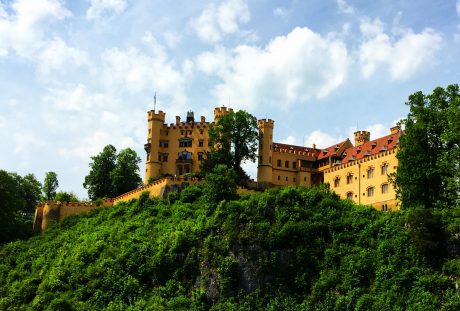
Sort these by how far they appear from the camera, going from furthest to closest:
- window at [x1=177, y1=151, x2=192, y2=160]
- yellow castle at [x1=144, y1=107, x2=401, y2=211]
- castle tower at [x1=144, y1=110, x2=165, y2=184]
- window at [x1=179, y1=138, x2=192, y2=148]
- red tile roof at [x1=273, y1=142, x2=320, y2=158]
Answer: red tile roof at [x1=273, y1=142, x2=320, y2=158] < window at [x1=179, y1=138, x2=192, y2=148] < window at [x1=177, y1=151, x2=192, y2=160] < castle tower at [x1=144, y1=110, x2=165, y2=184] < yellow castle at [x1=144, y1=107, x2=401, y2=211]

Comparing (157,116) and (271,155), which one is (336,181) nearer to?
(271,155)

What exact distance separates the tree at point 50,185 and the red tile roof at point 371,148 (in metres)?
44.4

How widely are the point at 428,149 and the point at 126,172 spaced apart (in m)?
43.4

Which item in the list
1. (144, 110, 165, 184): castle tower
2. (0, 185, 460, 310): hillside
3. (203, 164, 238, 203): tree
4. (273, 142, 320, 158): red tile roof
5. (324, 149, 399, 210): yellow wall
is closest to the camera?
(0, 185, 460, 310): hillside

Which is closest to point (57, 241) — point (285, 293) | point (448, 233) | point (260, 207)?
point (260, 207)

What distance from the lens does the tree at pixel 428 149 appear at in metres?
53.1

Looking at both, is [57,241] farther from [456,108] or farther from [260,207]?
[456,108]

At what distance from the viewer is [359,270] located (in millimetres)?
50875

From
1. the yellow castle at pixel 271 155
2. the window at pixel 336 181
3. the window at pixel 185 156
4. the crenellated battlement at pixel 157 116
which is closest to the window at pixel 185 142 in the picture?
the yellow castle at pixel 271 155

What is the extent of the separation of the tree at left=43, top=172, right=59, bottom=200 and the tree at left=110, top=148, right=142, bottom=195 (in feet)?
53.3

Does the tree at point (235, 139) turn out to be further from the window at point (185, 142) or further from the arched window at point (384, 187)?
the arched window at point (384, 187)

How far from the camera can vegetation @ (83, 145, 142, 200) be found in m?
85.5

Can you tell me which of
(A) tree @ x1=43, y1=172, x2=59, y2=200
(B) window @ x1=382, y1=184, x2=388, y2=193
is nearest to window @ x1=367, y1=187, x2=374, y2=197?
(B) window @ x1=382, y1=184, x2=388, y2=193

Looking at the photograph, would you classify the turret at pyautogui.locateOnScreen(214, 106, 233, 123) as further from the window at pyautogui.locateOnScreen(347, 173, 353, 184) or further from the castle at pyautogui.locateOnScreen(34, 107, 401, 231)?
the window at pyautogui.locateOnScreen(347, 173, 353, 184)
